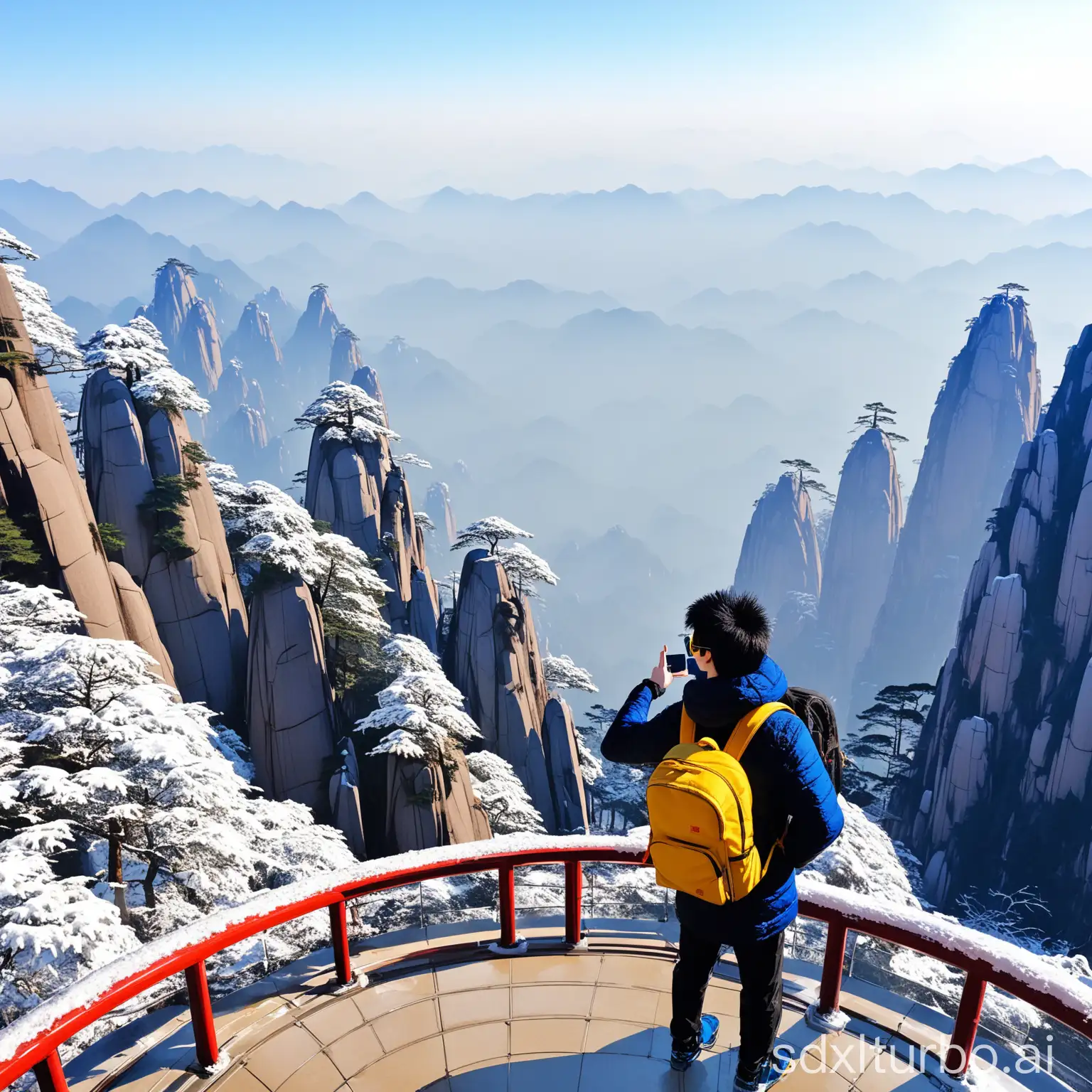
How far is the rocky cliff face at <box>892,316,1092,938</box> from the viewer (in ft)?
85.9

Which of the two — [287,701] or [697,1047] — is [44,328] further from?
[697,1047]

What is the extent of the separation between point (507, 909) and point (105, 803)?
8.62m

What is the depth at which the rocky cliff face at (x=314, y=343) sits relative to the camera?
529ft

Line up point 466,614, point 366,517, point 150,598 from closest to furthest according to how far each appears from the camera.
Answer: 1. point 150,598
2. point 466,614
3. point 366,517

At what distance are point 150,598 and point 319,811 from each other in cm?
630

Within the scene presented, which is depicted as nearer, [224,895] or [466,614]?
[224,895]

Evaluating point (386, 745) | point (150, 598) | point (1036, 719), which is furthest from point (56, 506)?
point (1036, 719)

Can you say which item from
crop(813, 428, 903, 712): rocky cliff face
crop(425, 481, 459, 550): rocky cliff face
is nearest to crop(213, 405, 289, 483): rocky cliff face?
crop(425, 481, 459, 550): rocky cliff face

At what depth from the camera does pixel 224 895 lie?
11.9 m

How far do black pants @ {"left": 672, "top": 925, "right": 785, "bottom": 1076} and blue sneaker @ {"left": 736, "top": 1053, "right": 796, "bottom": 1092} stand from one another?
5 cm

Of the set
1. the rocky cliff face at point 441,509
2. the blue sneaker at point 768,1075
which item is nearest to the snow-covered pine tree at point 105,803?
the blue sneaker at point 768,1075

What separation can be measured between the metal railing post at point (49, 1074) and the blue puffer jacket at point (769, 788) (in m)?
2.52

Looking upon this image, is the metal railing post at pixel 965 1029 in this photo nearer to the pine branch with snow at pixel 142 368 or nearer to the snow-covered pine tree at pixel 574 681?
the pine branch with snow at pixel 142 368

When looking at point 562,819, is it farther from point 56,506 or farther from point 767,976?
point 767,976
